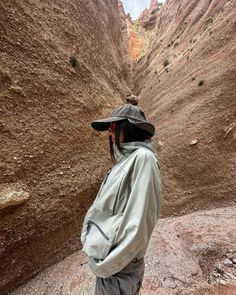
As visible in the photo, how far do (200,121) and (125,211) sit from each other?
320 inches

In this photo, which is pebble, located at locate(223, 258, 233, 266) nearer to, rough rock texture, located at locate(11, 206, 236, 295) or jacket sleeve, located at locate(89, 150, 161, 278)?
rough rock texture, located at locate(11, 206, 236, 295)

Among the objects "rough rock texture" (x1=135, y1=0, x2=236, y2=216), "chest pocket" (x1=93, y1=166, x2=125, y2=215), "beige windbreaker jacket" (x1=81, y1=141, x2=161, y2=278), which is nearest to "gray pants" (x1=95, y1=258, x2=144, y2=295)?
"beige windbreaker jacket" (x1=81, y1=141, x2=161, y2=278)

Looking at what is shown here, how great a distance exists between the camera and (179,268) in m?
4.76

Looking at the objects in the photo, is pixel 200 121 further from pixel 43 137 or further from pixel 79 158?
pixel 43 137

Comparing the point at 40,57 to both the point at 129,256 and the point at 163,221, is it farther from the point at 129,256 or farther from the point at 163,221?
the point at 129,256

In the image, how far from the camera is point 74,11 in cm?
945

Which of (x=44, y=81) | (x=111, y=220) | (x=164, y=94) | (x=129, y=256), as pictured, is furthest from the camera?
(x=164, y=94)

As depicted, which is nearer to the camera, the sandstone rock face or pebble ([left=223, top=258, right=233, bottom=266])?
the sandstone rock face

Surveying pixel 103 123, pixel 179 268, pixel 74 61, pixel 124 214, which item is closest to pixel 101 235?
pixel 124 214

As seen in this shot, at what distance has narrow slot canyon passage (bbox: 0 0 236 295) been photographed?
15.4ft

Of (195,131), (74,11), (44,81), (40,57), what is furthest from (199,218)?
(74,11)

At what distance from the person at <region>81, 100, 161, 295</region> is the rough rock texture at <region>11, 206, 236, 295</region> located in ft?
9.16

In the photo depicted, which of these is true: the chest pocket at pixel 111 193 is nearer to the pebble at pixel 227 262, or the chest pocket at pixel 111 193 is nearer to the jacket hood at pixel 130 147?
the jacket hood at pixel 130 147

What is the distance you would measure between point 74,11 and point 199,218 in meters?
8.84
